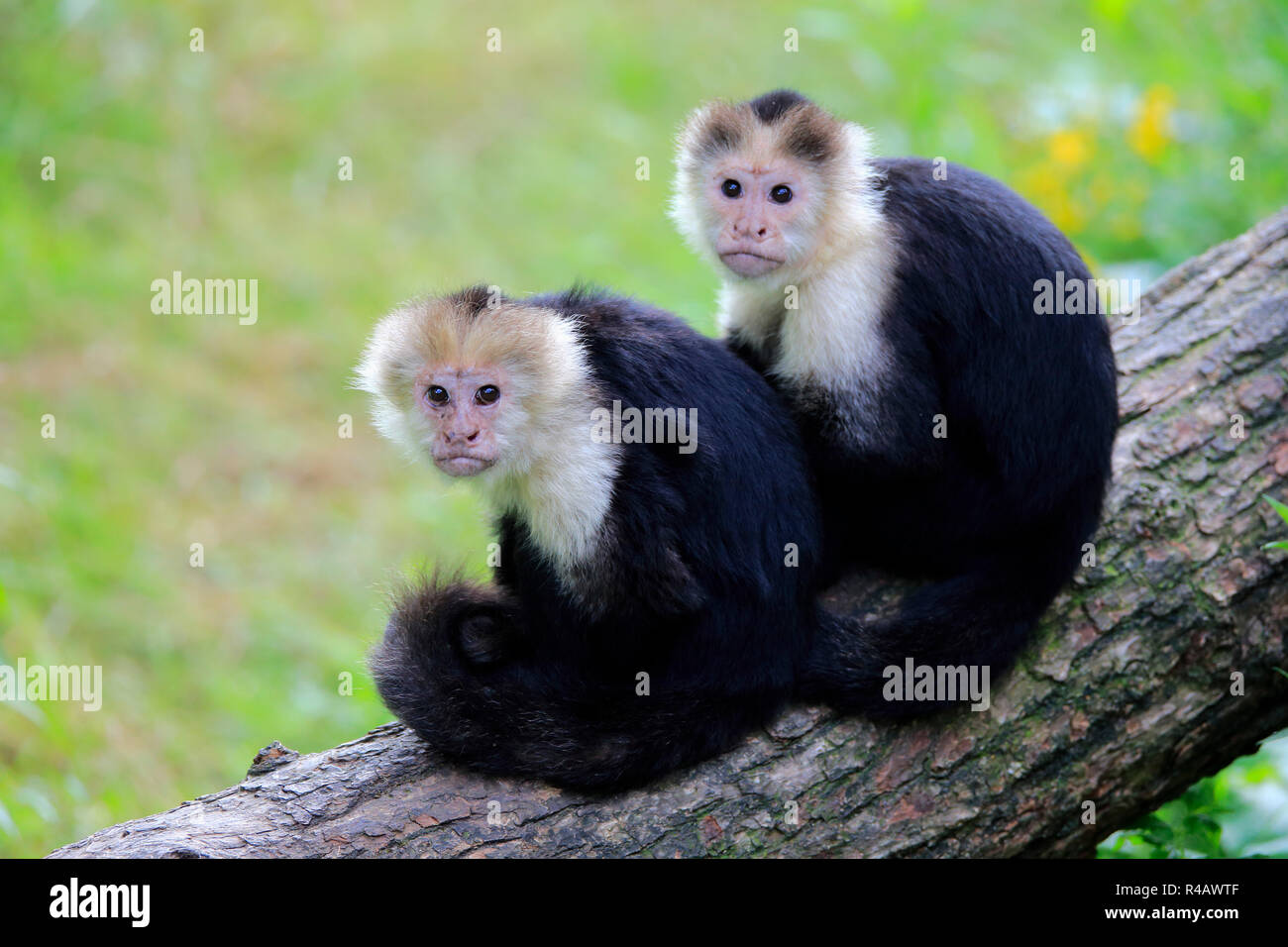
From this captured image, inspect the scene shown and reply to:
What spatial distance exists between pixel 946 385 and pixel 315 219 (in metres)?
7.08

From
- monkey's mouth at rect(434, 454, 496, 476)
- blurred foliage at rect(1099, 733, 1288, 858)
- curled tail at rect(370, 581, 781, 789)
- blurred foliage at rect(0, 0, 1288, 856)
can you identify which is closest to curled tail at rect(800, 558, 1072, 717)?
curled tail at rect(370, 581, 781, 789)

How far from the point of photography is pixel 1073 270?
204 inches

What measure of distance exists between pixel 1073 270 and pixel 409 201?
24.0 ft

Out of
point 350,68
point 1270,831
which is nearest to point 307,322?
point 350,68

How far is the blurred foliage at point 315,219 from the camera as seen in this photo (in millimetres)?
7547

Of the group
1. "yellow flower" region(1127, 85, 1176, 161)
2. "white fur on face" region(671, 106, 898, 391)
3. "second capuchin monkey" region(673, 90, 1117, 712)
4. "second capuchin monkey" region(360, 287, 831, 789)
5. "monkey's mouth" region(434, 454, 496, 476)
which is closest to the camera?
"second capuchin monkey" region(360, 287, 831, 789)

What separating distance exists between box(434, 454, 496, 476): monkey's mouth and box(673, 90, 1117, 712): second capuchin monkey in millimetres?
1362

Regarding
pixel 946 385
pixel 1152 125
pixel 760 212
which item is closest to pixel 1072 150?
pixel 1152 125

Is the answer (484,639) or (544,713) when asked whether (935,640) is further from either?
(484,639)

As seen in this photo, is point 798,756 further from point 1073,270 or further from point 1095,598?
point 1073,270

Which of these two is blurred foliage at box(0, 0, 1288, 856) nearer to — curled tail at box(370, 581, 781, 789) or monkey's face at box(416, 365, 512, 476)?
curled tail at box(370, 581, 781, 789)

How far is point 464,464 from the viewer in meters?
4.61

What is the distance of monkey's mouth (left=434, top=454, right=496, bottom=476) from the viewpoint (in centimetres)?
460

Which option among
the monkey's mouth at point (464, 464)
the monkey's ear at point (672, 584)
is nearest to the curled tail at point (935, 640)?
the monkey's ear at point (672, 584)
